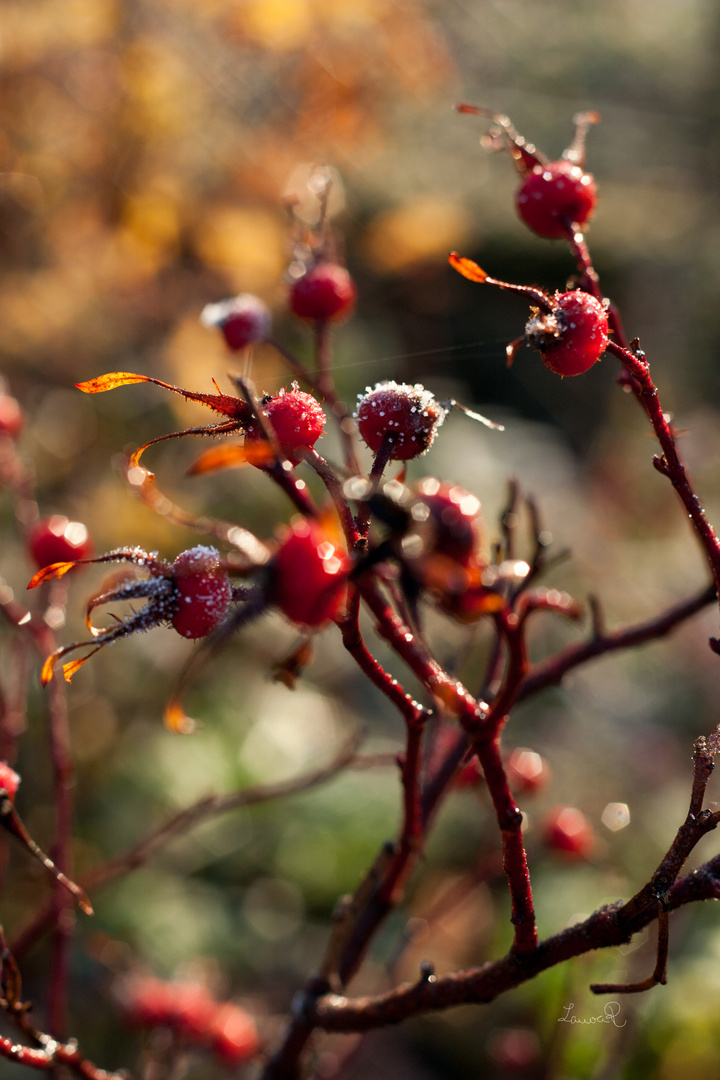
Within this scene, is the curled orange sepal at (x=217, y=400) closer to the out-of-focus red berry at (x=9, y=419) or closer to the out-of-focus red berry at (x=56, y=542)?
the out-of-focus red berry at (x=56, y=542)

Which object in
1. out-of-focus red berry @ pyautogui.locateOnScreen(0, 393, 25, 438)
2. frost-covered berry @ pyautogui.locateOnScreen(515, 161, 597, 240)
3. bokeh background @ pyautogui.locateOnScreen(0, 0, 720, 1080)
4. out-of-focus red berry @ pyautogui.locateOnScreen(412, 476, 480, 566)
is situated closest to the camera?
out-of-focus red berry @ pyautogui.locateOnScreen(412, 476, 480, 566)

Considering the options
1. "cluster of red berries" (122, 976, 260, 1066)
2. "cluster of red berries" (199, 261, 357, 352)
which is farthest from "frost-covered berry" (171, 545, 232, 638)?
"cluster of red berries" (122, 976, 260, 1066)

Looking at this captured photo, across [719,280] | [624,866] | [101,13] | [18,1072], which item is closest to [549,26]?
[719,280]

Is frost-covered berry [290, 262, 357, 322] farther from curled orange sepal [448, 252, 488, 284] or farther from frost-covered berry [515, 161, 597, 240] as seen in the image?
curled orange sepal [448, 252, 488, 284]

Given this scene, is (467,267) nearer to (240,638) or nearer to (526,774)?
(526,774)

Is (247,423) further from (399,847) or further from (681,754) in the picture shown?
(681,754)

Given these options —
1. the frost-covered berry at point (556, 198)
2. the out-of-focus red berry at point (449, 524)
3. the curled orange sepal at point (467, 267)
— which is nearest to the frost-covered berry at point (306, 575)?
the out-of-focus red berry at point (449, 524)

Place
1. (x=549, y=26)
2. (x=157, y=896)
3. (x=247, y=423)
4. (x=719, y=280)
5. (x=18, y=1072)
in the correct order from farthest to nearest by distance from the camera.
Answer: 1. (x=549, y=26)
2. (x=719, y=280)
3. (x=157, y=896)
4. (x=18, y=1072)
5. (x=247, y=423)
